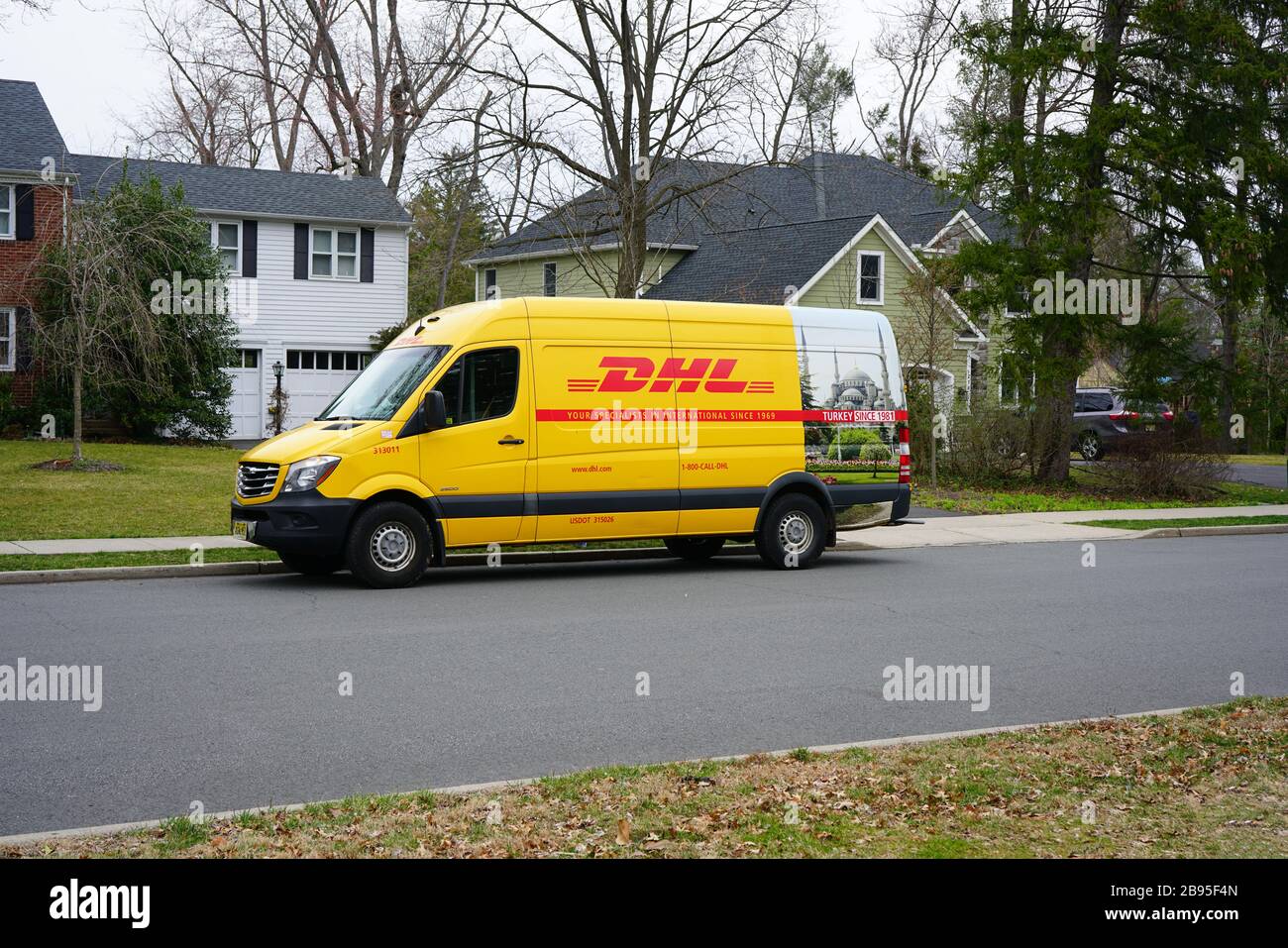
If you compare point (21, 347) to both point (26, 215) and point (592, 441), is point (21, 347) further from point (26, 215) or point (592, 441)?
point (592, 441)

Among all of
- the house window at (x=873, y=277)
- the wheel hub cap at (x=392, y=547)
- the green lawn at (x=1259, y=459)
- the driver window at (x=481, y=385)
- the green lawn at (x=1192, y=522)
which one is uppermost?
the house window at (x=873, y=277)

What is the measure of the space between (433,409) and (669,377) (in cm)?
286

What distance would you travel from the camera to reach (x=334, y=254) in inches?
1510

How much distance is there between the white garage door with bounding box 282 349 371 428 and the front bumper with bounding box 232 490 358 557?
2383 cm

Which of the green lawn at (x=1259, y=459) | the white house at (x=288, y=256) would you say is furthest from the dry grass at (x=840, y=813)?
the green lawn at (x=1259, y=459)

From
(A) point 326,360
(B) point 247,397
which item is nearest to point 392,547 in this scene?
(B) point 247,397

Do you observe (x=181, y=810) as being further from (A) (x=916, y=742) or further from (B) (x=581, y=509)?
(B) (x=581, y=509)

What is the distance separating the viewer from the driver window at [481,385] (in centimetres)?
1394

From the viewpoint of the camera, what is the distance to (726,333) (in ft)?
50.6

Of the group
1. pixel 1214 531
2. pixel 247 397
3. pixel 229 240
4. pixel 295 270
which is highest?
pixel 229 240

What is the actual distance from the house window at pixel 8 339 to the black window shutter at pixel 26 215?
71.0 inches

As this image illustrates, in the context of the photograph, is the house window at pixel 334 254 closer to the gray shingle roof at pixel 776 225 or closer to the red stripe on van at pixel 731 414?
the gray shingle roof at pixel 776 225
